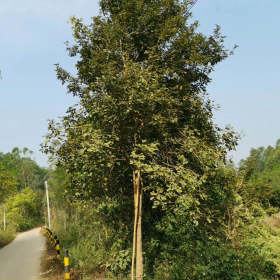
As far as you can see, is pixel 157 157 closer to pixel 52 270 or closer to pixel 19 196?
pixel 52 270

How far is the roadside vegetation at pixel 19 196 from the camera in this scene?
746 inches

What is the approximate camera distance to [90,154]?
234 inches

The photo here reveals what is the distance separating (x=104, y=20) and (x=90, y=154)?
4.62m

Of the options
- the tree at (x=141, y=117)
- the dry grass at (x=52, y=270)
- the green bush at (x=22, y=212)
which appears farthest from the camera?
the green bush at (x=22, y=212)

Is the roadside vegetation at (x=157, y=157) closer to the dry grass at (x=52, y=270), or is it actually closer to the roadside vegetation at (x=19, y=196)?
the dry grass at (x=52, y=270)

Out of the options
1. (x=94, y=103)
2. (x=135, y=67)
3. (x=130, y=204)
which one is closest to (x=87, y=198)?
(x=130, y=204)

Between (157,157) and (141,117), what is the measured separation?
1439 mm

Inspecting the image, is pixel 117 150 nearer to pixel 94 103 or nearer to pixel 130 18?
pixel 94 103

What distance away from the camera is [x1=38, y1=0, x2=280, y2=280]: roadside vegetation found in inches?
239

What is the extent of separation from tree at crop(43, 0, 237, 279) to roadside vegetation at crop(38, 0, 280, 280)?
3 centimetres

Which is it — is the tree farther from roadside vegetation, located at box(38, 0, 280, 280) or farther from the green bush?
the green bush

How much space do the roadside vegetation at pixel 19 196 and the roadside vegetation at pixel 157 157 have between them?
11.6 m

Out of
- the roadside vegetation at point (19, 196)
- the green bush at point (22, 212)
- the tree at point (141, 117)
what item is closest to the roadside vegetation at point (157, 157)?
the tree at point (141, 117)

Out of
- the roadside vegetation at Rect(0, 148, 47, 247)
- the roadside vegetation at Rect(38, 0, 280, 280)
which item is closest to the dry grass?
Result: the roadside vegetation at Rect(38, 0, 280, 280)
